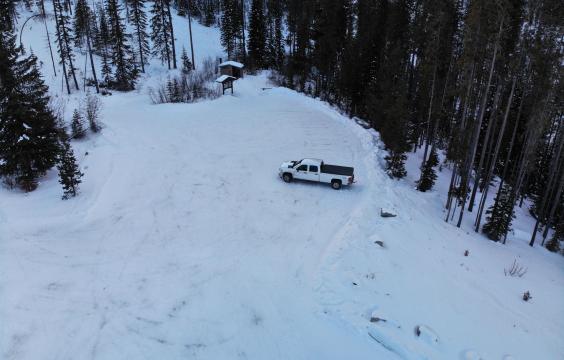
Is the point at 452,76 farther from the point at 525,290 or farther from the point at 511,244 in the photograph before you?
the point at 525,290

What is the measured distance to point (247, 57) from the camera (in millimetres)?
54781

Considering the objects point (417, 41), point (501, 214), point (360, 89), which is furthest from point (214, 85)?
point (501, 214)

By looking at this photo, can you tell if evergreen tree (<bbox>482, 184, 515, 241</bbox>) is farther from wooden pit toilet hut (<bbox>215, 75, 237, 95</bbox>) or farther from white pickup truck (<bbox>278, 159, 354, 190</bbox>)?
wooden pit toilet hut (<bbox>215, 75, 237, 95</bbox>)

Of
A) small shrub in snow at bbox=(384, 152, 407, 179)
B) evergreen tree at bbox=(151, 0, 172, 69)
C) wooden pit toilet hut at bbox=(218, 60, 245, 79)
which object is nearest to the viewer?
small shrub in snow at bbox=(384, 152, 407, 179)

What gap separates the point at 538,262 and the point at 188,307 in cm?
1784

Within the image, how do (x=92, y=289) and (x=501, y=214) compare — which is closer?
(x=92, y=289)

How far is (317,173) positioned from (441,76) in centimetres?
2181

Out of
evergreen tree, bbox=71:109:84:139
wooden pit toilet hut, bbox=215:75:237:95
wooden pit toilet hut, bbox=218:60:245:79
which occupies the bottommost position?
evergreen tree, bbox=71:109:84:139

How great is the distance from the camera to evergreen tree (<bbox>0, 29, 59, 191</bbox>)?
17906 mm

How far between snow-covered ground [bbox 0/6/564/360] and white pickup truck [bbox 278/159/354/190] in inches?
21.4

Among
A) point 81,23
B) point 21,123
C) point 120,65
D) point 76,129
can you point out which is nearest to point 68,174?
point 21,123

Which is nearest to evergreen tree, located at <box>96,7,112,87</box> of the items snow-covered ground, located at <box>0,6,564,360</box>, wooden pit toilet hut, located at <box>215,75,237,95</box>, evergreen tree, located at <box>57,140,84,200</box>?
wooden pit toilet hut, located at <box>215,75,237,95</box>

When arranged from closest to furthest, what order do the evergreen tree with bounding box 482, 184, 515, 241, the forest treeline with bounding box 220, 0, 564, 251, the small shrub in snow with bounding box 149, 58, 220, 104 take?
1. the forest treeline with bounding box 220, 0, 564, 251
2. the evergreen tree with bounding box 482, 184, 515, 241
3. the small shrub in snow with bounding box 149, 58, 220, 104

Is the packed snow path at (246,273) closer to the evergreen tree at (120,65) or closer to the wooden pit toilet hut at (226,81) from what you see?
the wooden pit toilet hut at (226,81)
